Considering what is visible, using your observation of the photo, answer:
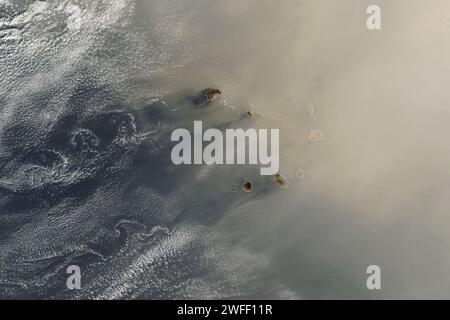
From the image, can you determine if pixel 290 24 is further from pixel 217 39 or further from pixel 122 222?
pixel 122 222

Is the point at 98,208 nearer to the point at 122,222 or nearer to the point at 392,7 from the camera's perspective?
the point at 122,222

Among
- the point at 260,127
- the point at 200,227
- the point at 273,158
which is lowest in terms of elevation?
the point at 200,227

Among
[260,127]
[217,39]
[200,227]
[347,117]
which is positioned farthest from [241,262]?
[217,39]

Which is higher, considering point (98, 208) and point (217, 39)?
point (217, 39)

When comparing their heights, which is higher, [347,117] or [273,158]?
[347,117]
